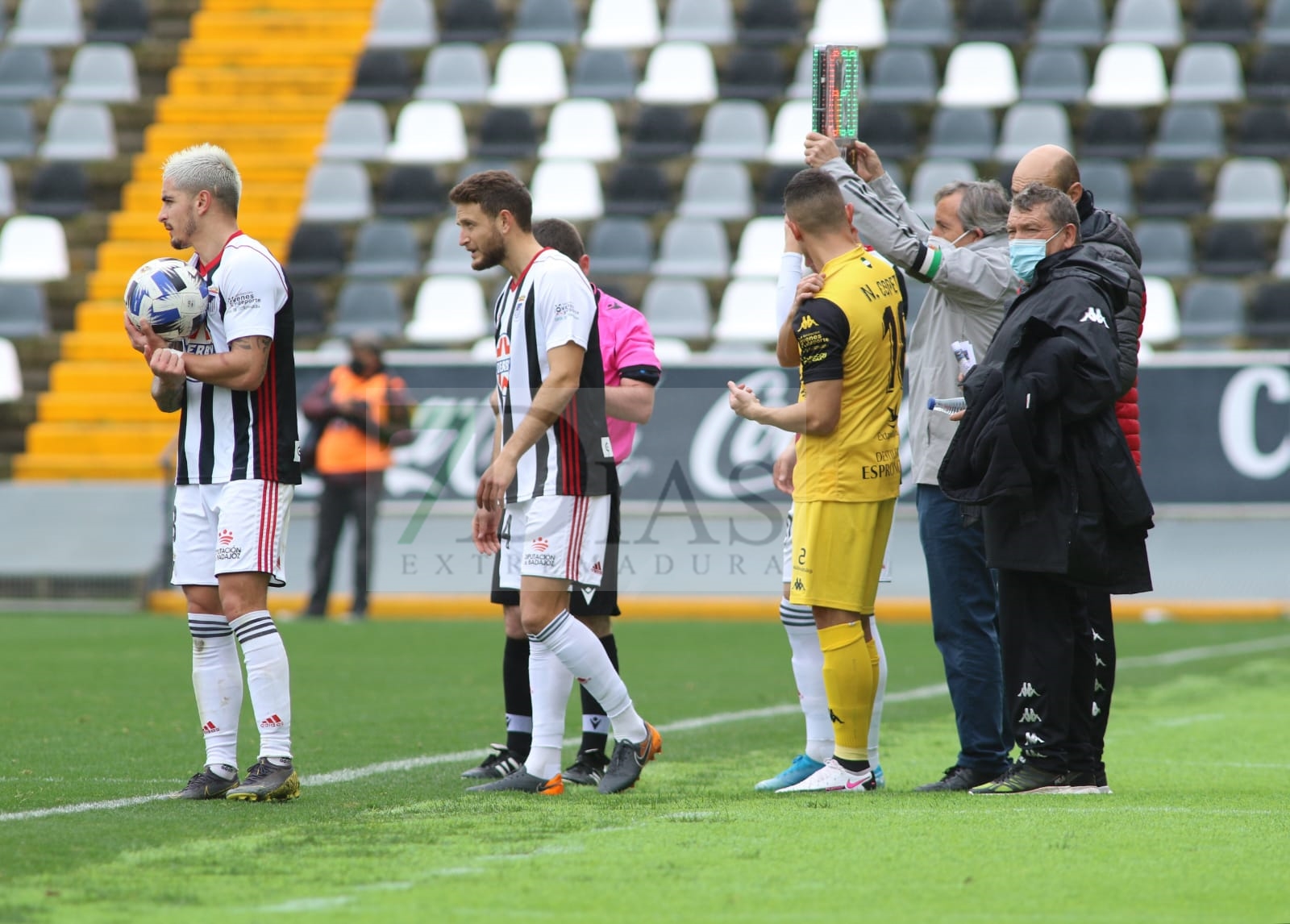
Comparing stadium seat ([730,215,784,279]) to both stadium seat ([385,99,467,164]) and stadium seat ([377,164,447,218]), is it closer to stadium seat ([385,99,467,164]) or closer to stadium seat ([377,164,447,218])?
stadium seat ([377,164,447,218])

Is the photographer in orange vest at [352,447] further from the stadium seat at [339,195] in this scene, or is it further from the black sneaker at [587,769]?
the black sneaker at [587,769]

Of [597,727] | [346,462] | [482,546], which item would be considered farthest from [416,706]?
[346,462]

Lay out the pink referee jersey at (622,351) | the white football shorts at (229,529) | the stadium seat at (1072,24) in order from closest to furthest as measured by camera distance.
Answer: the white football shorts at (229,529) < the pink referee jersey at (622,351) < the stadium seat at (1072,24)

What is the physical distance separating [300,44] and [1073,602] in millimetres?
17915

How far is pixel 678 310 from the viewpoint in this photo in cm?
1745

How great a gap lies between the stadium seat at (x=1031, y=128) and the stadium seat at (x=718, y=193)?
270 cm

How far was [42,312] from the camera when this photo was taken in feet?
60.4

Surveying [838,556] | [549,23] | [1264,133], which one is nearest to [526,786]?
[838,556]

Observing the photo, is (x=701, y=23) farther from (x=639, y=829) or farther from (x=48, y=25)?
(x=639, y=829)

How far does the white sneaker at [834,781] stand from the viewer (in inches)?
235

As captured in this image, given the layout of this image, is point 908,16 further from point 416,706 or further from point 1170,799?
point 1170,799

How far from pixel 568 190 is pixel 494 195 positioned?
12.9 metres

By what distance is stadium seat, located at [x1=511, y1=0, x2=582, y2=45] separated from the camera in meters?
21.1

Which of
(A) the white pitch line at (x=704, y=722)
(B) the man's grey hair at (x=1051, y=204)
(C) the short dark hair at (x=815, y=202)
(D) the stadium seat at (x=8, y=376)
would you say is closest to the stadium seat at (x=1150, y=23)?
(A) the white pitch line at (x=704, y=722)
